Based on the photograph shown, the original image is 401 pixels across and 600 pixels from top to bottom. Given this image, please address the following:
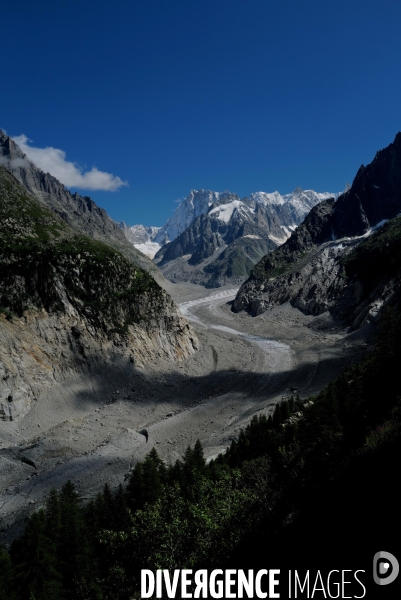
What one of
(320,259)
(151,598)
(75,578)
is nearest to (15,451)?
(75,578)

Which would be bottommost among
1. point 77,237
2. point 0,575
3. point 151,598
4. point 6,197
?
point 0,575

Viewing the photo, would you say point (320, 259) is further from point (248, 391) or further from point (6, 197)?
point (6, 197)

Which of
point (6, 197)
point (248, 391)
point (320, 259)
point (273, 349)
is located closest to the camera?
point (248, 391)

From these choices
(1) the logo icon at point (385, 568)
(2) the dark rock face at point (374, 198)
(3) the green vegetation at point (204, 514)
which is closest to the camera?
(1) the logo icon at point (385, 568)

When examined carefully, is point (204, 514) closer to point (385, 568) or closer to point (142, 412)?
point (385, 568)

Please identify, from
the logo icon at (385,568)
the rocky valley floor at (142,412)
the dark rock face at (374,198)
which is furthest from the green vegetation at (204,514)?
the dark rock face at (374,198)

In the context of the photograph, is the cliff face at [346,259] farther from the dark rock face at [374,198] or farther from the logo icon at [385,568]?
the logo icon at [385,568]
